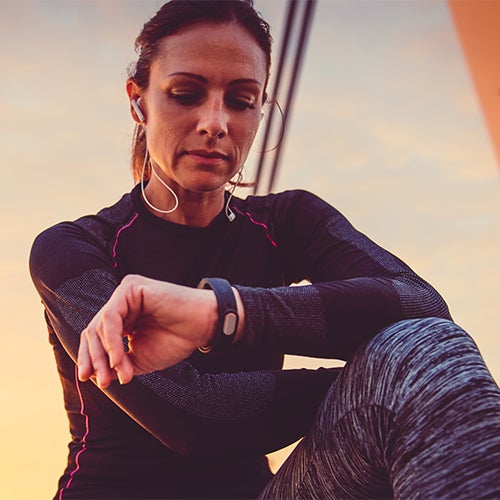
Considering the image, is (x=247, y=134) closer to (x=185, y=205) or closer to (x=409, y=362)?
(x=185, y=205)

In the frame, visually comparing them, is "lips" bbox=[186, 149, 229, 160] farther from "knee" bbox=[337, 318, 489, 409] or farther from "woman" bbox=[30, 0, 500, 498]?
"knee" bbox=[337, 318, 489, 409]

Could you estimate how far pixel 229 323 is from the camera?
0.85 meters

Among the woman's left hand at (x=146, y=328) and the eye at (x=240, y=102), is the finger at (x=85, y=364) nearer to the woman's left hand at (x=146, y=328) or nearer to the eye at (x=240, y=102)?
the woman's left hand at (x=146, y=328)

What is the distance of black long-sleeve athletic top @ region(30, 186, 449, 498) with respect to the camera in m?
0.97

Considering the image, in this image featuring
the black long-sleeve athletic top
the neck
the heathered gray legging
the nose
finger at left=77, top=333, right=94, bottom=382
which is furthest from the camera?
the neck

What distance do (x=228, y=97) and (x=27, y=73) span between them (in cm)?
178

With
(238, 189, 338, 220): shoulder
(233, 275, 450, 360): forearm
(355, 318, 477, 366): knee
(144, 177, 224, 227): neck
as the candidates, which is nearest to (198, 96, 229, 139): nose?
(144, 177, 224, 227): neck

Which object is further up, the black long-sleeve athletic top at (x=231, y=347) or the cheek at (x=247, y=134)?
the cheek at (x=247, y=134)

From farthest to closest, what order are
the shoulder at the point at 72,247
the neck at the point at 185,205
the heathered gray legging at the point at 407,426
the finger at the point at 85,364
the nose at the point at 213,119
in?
the neck at the point at 185,205 < the nose at the point at 213,119 < the shoulder at the point at 72,247 < the finger at the point at 85,364 < the heathered gray legging at the point at 407,426

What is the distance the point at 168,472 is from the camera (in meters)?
1.18

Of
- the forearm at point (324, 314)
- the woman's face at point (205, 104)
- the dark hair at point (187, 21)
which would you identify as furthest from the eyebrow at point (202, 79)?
the forearm at point (324, 314)

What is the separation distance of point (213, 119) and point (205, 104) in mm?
42

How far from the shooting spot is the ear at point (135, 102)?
1419 millimetres

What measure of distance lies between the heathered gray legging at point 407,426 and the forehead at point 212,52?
644mm
